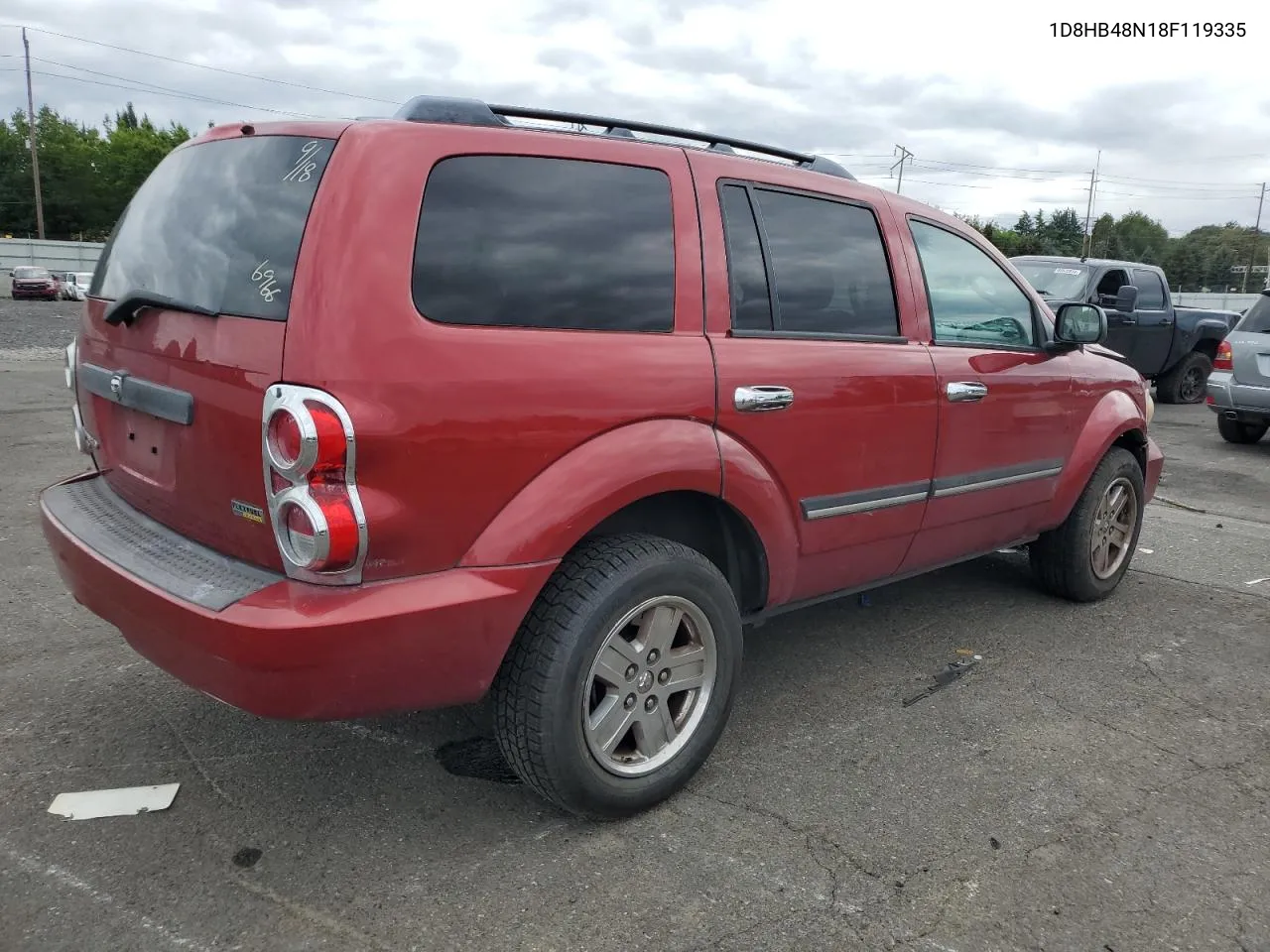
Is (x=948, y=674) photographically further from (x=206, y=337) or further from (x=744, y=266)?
(x=206, y=337)

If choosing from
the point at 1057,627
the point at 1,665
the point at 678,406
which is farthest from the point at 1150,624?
the point at 1,665

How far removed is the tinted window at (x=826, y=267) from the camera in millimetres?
3164

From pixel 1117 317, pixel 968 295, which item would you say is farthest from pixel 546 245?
pixel 1117 317

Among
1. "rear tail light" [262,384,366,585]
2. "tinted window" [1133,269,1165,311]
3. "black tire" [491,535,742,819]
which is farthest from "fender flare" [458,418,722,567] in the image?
"tinted window" [1133,269,1165,311]

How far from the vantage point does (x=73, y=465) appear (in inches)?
272

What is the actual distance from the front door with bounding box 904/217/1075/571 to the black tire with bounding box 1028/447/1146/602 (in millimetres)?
329

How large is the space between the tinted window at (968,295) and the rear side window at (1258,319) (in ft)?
23.6

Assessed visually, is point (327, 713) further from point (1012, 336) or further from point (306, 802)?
point (1012, 336)

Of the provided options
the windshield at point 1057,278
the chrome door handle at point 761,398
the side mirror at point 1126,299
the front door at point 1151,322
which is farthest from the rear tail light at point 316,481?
the front door at point 1151,322

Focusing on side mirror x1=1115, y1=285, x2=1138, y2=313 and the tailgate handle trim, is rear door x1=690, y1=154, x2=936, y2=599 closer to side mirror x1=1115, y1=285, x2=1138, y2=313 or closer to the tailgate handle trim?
the tailgate handle trim

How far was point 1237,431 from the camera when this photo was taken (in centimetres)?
1045

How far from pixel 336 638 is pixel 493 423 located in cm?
61

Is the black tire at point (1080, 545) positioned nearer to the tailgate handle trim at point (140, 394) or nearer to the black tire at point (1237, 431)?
the tailgate handle trim at point (140, 394)

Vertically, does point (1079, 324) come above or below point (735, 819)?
above
